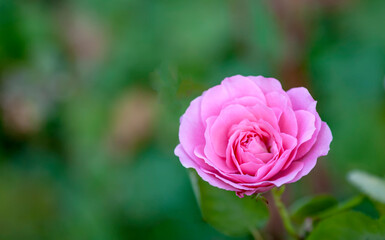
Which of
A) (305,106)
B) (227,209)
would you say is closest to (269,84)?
(305,106)

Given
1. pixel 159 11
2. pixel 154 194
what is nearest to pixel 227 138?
pixel 154 194

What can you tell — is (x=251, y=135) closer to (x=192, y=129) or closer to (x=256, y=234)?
(x=192, y=129)

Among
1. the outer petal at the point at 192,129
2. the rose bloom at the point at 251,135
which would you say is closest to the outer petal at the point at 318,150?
the rose bloom at the point at 251,135

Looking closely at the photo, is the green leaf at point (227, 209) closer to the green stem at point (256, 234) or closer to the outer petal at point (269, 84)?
the green stem at point (256, 234)

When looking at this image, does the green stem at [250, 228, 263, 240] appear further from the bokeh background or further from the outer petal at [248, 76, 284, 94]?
the bokeh background

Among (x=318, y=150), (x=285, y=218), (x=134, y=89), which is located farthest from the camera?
(x=134, y=89)
